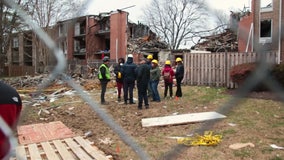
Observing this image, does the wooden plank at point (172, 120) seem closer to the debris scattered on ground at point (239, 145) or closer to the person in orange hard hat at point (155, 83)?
the debris scattered on ground at point (239, 145)

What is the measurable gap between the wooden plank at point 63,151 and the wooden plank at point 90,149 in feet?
→ 0.94

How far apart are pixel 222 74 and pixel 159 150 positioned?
28.5ft

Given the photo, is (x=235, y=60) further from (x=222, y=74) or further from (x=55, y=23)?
(x=55, y=23)

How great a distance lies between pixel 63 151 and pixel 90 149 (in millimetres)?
411

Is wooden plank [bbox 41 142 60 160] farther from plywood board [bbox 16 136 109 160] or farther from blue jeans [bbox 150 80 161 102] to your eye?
blue jeans [bbox 150 80 161 102]

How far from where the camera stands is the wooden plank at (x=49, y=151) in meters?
4.33

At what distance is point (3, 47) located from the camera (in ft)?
6.56

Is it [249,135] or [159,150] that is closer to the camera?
[159,150]

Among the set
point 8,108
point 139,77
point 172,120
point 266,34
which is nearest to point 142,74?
point 139,77

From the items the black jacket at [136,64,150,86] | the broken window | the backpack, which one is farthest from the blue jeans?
the broken window

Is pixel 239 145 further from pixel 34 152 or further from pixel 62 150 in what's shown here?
pixel 34 152

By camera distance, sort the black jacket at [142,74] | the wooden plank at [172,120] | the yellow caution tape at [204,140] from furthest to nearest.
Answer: the black jacket at [142,74] → the wooden plank at [172,120] → the yellow caution tape at [204,140]

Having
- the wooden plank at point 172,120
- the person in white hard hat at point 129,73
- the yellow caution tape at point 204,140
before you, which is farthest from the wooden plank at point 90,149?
the person in white hard hat at point 129,73

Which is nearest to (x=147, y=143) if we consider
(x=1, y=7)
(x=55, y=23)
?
(x=1, y=7)
